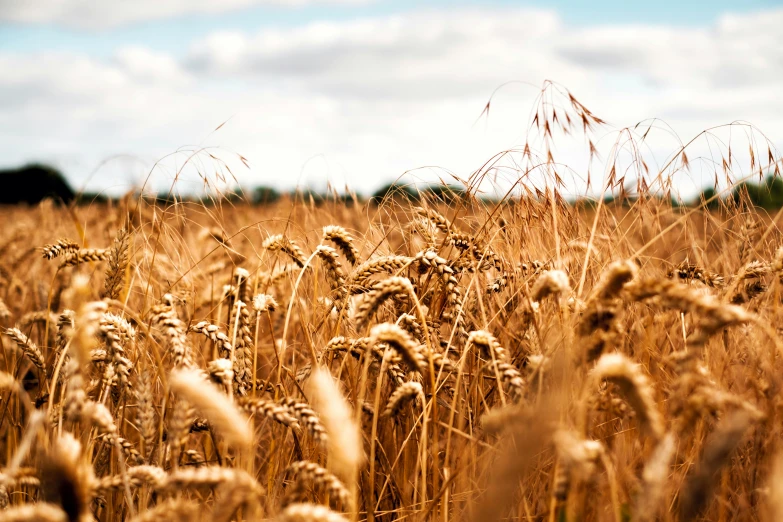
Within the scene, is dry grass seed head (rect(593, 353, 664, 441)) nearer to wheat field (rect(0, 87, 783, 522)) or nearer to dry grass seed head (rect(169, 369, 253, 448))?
wheat field (rect(0, 87, 783, 522))

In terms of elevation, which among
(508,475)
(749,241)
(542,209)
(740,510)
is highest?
(542,209)

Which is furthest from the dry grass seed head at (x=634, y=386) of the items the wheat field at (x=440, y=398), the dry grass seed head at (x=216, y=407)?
the dry grass seed head at (x=216, y=407)

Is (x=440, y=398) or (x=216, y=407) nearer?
(x=216, y=407)

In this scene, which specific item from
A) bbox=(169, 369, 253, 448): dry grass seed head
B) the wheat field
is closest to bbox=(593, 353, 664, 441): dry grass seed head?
the wheat field

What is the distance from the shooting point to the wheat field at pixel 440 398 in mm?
814

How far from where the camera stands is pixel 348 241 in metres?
1.59

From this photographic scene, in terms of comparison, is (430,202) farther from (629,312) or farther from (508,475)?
(508,475)

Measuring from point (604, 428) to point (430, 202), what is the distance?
3.19 ft

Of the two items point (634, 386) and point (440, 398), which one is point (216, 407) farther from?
point (440, 398)

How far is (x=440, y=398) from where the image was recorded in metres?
1.62

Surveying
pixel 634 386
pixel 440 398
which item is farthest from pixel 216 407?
pixel 440 398

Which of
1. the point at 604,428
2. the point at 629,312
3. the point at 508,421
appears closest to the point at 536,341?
the point at 604,428

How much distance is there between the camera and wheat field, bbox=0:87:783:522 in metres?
0.81

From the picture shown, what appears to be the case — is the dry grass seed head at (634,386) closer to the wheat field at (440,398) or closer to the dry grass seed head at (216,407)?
the wheat field at (440,398)
